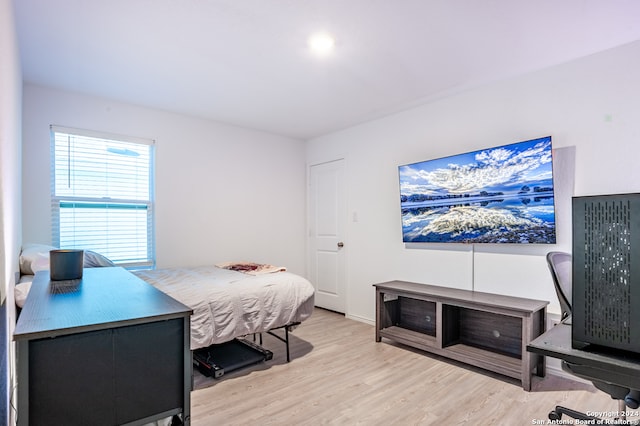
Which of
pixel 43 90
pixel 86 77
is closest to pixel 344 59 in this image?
pixel 86 77

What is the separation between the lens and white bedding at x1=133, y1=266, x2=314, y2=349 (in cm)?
258

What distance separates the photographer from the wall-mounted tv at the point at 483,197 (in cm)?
277

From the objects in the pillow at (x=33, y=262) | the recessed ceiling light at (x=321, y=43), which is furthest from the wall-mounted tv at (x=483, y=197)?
the pillow at (x=33, y=262)

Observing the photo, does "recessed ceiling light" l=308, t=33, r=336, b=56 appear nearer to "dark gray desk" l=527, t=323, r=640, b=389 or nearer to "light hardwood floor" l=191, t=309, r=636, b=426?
"dark gray desk" l=527, t=323, r=640, b=389

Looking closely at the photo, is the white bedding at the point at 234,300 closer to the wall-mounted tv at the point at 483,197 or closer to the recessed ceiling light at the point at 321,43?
the wall-mounted tv at the point at 483,197

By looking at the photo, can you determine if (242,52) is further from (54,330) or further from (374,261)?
(374,261)

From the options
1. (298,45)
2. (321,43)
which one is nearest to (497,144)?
(321,43)

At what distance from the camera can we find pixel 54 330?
2.92 ft

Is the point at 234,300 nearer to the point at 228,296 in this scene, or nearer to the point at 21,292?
the point at 228,296

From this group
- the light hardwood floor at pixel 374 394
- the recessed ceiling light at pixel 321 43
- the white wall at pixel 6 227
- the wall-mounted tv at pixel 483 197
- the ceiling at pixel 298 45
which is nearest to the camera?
the white wall at pixel 6 227

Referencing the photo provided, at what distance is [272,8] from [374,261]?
300 cm

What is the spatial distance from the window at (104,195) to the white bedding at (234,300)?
1.86 feet

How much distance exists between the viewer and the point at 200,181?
429cm

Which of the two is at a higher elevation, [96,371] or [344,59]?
[344,59]
